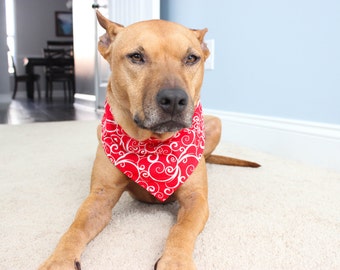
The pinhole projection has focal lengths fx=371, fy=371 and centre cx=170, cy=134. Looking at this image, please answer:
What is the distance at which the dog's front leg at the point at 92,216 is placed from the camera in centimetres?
95

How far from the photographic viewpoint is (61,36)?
12.3 m

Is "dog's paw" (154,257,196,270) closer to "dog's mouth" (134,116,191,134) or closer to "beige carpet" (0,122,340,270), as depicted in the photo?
"beige carpet" (0,122,340,270)

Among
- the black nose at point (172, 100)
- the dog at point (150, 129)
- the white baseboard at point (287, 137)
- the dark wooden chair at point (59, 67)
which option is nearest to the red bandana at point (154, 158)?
→ the dog at point (150, 129)

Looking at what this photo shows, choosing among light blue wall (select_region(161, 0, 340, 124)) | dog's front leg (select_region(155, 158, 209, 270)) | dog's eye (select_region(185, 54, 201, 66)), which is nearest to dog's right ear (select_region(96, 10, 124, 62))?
dog's eye (select_region(185, 54, 201, 66))

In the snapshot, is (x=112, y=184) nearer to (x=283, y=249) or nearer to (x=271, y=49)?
(x=283, y=249)

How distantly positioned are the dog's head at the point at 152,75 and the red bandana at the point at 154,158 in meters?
0.04

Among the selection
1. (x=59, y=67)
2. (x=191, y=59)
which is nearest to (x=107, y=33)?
(x=191, y=59)

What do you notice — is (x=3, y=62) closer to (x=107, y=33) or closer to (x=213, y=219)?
(x=107, y=33)

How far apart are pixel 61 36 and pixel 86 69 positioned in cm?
597

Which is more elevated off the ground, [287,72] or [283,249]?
[287,72]

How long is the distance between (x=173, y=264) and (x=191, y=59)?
738 mm

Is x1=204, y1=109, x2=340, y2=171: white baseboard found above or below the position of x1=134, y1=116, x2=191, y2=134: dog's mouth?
below

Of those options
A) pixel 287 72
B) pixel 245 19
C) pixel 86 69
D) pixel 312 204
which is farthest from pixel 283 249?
pixel 86 69

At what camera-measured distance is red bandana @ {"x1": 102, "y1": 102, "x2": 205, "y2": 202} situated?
134cm
